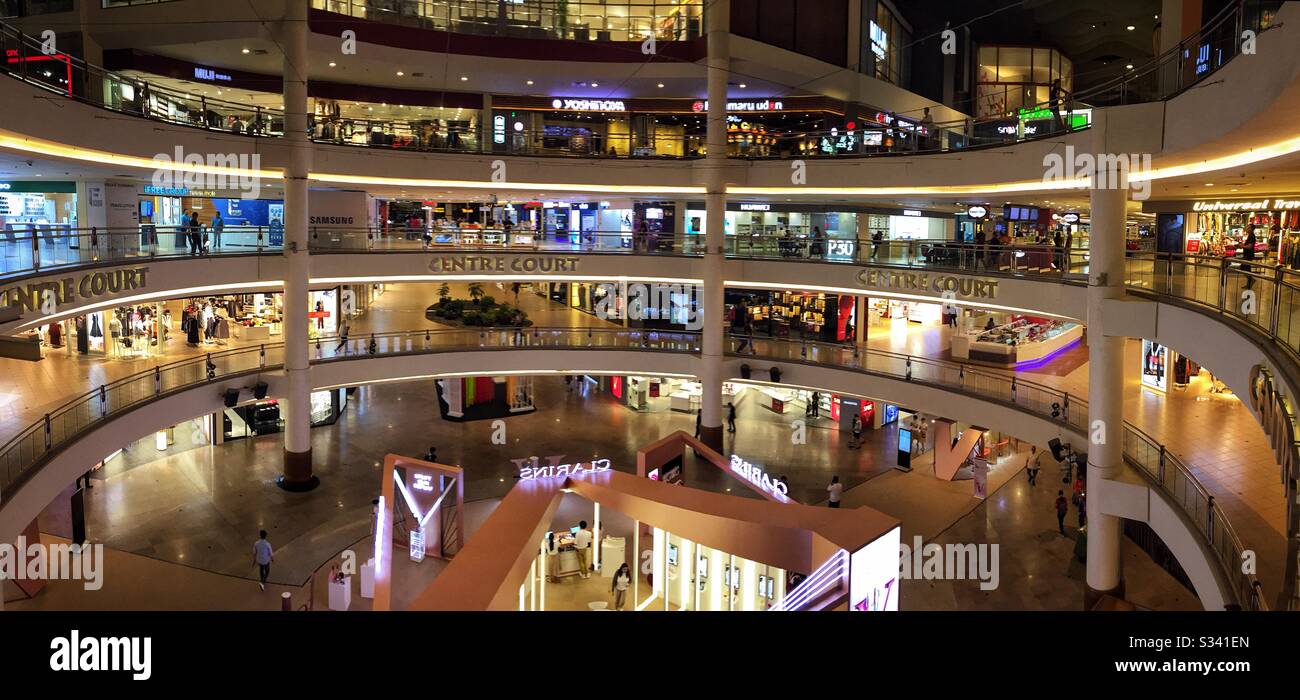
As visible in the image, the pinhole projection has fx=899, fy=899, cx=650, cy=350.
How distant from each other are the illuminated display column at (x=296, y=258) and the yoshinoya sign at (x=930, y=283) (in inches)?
545

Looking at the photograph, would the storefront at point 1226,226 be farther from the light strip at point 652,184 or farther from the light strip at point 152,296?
the light strip at point 152,296

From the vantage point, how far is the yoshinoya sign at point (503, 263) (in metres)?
24.5

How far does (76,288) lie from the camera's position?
14.3 metres

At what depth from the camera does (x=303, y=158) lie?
68.3 ft

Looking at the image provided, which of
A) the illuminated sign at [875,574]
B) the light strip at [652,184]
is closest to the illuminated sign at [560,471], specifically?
the illuminated sign at [875,574]

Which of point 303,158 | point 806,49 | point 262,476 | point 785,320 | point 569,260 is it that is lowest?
point 262,476

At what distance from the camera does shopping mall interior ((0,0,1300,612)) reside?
12805 mm

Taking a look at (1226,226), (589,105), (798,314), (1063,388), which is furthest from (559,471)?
(1226,226)

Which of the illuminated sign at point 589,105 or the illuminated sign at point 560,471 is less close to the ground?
the illuminated sign at point 589,105

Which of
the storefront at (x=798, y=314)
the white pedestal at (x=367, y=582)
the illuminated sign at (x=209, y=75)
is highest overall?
the illuminated sign at (x=209, y=75)

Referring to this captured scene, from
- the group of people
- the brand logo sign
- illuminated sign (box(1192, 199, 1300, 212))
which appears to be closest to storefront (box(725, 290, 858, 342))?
illuminated sign (box(1192, 199, 1300, 212))
